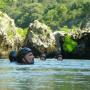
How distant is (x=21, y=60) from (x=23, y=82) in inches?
1639

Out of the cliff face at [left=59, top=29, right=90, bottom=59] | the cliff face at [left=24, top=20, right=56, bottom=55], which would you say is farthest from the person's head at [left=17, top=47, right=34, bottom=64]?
the cliff face at [left=24, top=20, right=56, bottom=55]

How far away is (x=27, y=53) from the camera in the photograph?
86250 millimetres

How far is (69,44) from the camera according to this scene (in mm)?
121188

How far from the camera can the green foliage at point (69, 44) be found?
121 meters

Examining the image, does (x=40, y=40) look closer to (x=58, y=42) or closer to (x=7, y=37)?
(x=58, y=42)

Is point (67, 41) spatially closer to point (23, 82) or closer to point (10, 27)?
point (10, 27)

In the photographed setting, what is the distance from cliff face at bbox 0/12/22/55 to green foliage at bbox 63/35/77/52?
1151 centimetres

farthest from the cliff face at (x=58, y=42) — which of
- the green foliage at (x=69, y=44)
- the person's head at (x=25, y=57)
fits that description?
the person's head at (x=25, y=57)

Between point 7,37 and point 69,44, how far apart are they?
50.3 ft

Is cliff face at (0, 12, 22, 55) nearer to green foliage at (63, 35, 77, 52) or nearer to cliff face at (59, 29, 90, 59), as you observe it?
cliff face at (59, 29, 90, 59)

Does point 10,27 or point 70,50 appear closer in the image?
point 70,50

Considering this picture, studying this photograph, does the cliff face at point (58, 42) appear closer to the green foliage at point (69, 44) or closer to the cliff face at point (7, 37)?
the green foliage at point (69, 44)

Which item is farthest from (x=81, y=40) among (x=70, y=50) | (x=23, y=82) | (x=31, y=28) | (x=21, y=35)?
(x=23, y=82)

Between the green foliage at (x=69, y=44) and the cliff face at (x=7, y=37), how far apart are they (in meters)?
11.5
